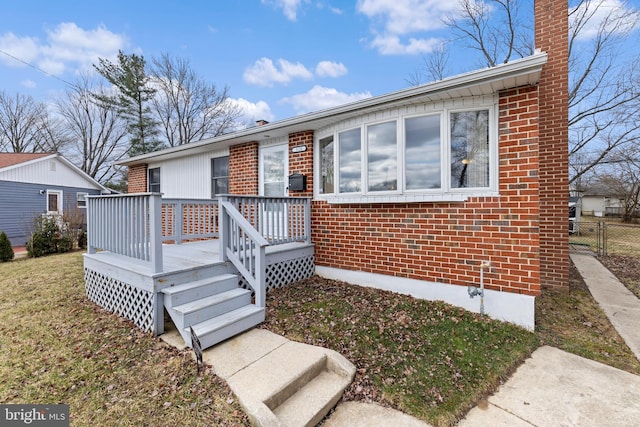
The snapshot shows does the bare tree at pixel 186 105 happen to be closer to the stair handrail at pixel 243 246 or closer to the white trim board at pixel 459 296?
the stair handrail at pixel 243 246

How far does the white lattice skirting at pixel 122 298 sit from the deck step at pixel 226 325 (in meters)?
0.78

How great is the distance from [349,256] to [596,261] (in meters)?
7.90

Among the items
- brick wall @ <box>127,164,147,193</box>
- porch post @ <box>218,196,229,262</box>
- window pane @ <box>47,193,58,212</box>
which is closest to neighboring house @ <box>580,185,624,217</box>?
porch post @ <box>218,196,229,262</box>

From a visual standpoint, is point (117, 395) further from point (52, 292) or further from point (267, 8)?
point (267, 8)

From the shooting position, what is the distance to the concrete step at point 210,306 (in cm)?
308

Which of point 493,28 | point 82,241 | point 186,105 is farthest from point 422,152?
point 186,105

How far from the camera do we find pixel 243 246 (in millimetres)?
3980

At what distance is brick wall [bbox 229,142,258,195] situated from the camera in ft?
22.4

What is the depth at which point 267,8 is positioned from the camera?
11.4 metres

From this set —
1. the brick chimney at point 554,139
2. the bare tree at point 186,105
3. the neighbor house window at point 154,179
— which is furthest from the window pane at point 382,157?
the bare tree at point 186,105

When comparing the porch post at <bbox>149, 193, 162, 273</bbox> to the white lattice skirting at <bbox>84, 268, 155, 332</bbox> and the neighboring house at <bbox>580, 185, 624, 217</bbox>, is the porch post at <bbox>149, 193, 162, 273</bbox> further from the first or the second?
the neighboring house at <bbox>580, 185, 624, 217</bbox>

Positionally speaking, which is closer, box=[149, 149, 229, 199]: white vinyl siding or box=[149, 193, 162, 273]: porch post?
box=[149, 193, 162, 273]: porch post

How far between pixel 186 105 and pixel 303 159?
19.6 meters

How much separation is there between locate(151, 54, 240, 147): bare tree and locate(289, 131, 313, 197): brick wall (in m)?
18.0
